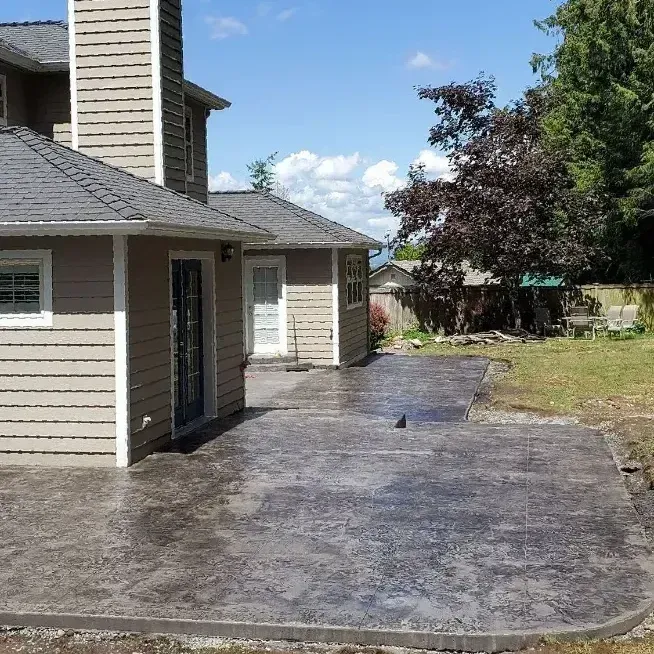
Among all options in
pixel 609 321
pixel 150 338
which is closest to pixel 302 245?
pixel 150 338

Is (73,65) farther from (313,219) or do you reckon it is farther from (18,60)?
(313,219)

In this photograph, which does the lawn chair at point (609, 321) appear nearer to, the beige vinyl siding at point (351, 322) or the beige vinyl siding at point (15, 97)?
the beige vinyl siding at point (351, 322)

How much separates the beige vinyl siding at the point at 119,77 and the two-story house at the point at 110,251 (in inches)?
0.7

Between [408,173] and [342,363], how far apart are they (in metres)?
10.8

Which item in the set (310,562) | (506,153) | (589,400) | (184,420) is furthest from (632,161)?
(310,562)

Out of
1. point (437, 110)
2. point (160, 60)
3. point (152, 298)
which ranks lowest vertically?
point (152, 298)

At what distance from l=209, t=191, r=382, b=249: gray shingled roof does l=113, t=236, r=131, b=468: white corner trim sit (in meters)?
8.89

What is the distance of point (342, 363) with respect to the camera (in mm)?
18328

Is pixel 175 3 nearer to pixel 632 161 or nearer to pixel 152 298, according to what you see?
pixel 152 298

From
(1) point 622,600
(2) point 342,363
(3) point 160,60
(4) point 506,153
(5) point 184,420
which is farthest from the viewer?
(4) point 506,153

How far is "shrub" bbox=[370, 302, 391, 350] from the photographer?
78.5ft

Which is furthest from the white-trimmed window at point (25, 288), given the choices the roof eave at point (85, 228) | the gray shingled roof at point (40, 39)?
the gray shingled roof at point (40, 39)

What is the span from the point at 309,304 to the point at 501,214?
27.1 ft

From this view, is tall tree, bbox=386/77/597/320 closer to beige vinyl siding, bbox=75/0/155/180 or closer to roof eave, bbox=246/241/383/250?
roof eave, bbox=246/241/383/250
